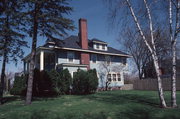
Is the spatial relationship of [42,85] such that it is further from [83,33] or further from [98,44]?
[98,44]

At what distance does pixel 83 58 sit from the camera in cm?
1855

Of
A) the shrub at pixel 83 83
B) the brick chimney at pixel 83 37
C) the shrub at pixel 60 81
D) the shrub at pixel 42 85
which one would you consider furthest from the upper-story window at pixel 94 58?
the shrub at pixel 42 85

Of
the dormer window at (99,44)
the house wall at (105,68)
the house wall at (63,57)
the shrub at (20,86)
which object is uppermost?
the dormer window at (99,44)

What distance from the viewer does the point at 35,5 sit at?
9648 millimetres

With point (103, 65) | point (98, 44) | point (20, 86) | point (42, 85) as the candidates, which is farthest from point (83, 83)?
point (98, 44)

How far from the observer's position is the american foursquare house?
1666cm

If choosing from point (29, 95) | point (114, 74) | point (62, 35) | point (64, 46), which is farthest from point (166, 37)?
point (29, 95)

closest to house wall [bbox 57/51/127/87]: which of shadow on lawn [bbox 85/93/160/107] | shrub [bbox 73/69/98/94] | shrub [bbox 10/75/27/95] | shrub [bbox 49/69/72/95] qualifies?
shrub [bbox 49/69/72/95]

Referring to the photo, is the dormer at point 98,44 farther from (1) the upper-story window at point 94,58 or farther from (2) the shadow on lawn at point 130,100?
(2) the shadow on lawn at point 130,100

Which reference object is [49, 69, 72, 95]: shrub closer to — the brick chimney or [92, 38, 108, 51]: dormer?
the brick chimney

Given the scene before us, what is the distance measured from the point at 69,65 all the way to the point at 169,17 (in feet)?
36.5

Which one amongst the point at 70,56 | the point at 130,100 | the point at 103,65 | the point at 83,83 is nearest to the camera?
the point at 130,100

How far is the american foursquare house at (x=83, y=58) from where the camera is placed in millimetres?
16656

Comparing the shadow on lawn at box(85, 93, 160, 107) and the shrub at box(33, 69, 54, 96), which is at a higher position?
the shrub at box(33, 69, 54, 96)
